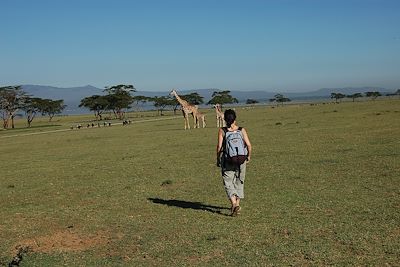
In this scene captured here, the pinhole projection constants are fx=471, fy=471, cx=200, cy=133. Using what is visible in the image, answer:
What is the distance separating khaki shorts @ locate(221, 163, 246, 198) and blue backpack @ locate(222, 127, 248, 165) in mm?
259

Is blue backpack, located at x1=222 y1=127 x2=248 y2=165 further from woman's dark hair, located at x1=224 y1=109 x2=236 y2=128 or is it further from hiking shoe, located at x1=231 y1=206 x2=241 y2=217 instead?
hiking shoe, located at x1=231 y1=206 x2=241 y2=217

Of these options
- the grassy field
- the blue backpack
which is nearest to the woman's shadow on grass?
the grassy field

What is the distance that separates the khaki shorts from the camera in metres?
10.4

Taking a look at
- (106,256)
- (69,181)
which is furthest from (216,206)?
(69,181)

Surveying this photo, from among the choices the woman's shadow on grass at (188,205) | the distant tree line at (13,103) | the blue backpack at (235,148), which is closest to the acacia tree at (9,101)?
the distant tree line at (13,103)

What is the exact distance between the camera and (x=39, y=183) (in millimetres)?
16938

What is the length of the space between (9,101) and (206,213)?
73969mm

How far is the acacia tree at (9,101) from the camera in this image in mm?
76750

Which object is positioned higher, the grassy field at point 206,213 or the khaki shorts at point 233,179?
the khaki shorts at point 233,179

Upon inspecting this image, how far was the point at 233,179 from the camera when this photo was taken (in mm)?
10469

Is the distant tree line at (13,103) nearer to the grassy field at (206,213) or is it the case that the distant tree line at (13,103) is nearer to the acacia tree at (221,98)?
the acacia tree at (221,98)

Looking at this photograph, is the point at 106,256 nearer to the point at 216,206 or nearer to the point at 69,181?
Answer: the point at 216,206

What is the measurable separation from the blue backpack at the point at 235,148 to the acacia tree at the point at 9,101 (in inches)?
2865

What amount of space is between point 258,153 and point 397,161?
6.48 metres
